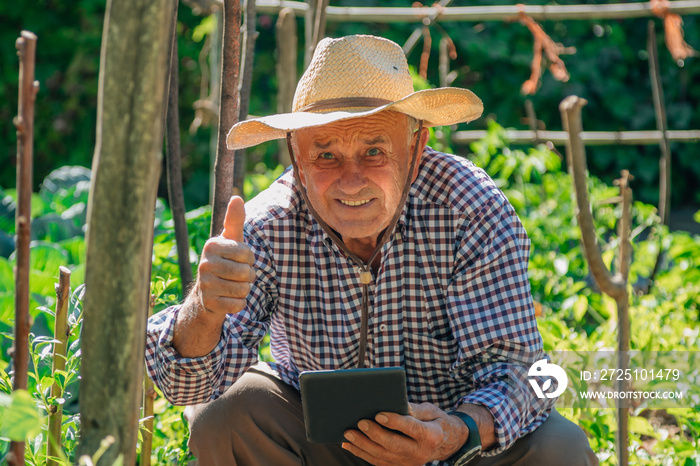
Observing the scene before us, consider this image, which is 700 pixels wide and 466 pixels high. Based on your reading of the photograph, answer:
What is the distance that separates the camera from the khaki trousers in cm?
190

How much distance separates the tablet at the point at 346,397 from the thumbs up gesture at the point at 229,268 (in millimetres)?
288

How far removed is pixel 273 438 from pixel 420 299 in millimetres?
532

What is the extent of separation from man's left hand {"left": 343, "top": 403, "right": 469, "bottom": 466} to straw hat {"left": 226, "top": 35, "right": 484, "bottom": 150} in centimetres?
70

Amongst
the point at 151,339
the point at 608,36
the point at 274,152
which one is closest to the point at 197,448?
the point at 151,339

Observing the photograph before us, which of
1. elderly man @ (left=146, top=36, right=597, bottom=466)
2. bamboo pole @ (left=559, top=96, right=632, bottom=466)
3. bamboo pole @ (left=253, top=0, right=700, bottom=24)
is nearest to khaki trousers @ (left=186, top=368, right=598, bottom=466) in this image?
elderly man @ (left=146, top=36, right=597, bottom=466)

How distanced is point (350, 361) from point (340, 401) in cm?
39

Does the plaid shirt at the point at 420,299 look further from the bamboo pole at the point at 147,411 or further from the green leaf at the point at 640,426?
the green leaf at the point at 640,426

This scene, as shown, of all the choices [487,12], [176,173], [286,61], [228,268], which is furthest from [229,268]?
[487,12]

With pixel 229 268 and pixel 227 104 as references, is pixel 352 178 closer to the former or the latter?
pixel 227 104

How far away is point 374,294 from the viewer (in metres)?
2.03

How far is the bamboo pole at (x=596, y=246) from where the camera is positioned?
1850 mm

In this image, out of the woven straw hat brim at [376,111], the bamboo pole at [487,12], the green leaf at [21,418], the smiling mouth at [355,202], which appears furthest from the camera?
the bamboo pole at [487,12]

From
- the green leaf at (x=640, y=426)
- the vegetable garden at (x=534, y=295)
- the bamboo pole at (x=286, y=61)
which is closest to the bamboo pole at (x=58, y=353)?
the vegetable garden at (x=534, y=295)

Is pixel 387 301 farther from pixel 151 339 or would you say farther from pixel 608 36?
pixel 608 36
